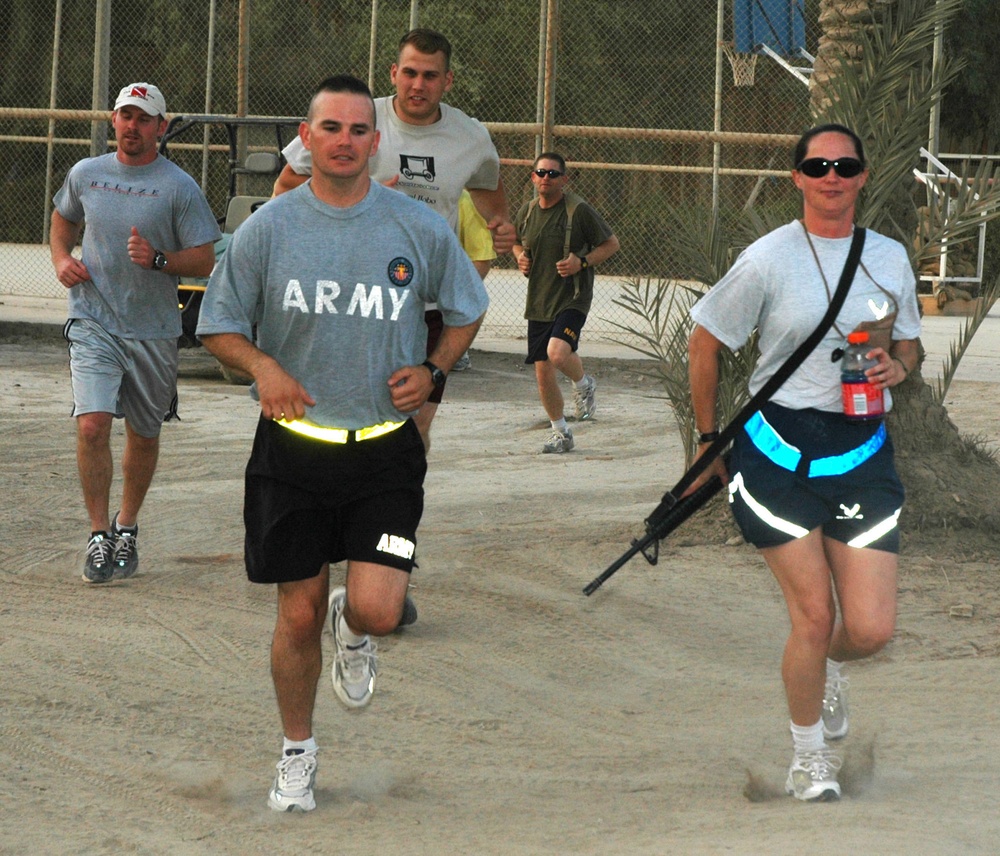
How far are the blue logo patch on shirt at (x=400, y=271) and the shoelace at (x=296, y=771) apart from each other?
1345mm

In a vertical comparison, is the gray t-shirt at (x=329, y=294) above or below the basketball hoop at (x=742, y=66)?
below

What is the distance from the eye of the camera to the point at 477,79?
92.0ft

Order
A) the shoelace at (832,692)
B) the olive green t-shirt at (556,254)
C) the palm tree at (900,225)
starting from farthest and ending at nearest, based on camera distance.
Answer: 1. the olive green t-shirt at (556,254)
2. the palm tree at (900,225)
3. the shoelace at (832,692)

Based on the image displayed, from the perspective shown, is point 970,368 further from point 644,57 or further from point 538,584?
point 644,57

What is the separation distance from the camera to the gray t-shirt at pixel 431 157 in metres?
5.90

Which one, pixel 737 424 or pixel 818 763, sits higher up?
pixel 737 424

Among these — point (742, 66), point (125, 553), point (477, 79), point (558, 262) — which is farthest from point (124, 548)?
point (477, 79)

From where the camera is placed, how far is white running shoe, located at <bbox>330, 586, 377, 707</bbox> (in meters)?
4.50

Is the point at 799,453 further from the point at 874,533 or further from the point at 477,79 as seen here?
the point at 477,79

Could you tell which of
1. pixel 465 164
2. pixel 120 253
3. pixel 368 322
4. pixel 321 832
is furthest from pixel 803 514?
pixel 120 253

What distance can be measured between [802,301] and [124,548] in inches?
149

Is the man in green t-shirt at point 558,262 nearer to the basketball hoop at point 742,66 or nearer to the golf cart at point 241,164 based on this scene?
the golf cart at point 241,164

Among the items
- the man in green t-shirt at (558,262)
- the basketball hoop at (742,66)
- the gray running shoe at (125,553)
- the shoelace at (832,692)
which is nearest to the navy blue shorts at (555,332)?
the man in green t-shirt at (558,262)

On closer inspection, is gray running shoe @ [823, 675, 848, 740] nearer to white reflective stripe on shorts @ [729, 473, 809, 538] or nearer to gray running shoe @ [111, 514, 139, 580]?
white reflective stripe on shorts @ [729, 473, 809, 538]
